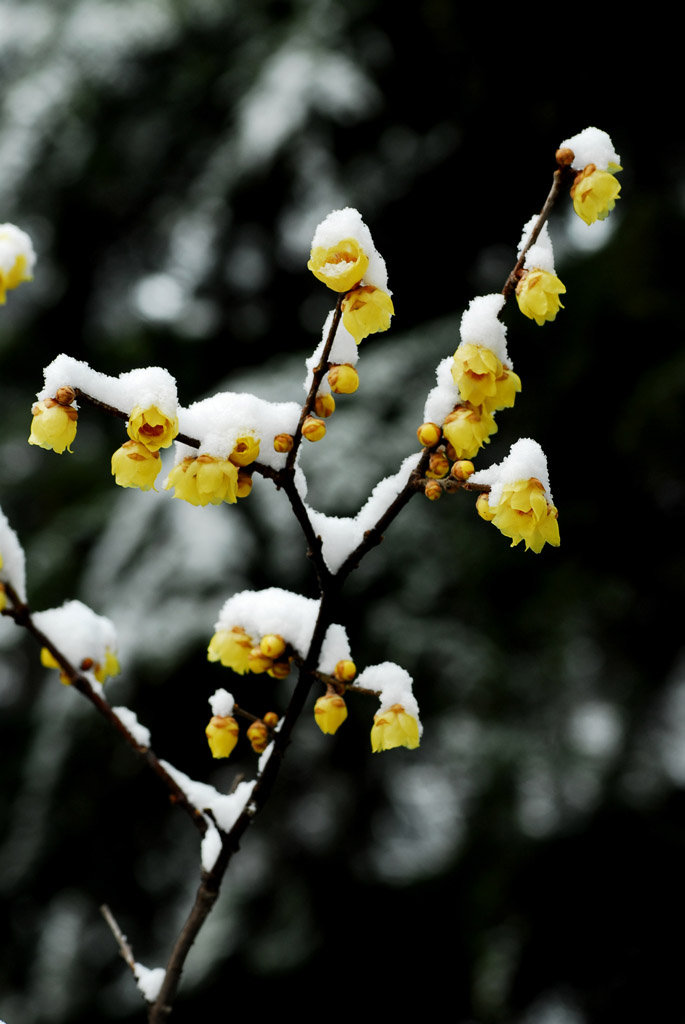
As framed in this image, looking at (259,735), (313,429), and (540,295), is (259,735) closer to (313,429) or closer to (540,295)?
(313,429)

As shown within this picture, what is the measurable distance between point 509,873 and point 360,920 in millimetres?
372

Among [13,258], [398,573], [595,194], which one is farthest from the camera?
[398,573]

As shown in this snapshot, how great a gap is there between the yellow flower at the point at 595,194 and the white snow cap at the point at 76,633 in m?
0.40

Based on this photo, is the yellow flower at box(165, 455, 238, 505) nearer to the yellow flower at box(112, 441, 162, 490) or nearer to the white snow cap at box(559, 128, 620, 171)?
the yellow flower at box(112, 441, 162, 490)

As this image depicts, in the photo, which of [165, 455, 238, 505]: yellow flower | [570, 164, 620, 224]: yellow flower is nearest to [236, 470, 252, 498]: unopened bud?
[165, 455, 238, 505]: yellow flower

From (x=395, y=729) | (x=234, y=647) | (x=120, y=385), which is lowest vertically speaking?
(x=395, y=729)

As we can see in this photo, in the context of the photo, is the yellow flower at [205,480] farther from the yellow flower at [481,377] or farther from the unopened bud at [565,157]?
the unopened bud at [565,157]

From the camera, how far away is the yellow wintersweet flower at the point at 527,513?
1.50ft

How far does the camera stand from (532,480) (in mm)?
458

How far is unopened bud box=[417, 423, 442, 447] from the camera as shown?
0.46 meters

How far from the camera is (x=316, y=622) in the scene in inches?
18.7

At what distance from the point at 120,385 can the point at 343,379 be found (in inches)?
5.0

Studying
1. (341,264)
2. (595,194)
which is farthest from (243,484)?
(595,194)

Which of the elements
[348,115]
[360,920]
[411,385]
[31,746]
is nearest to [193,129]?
[348,115]
